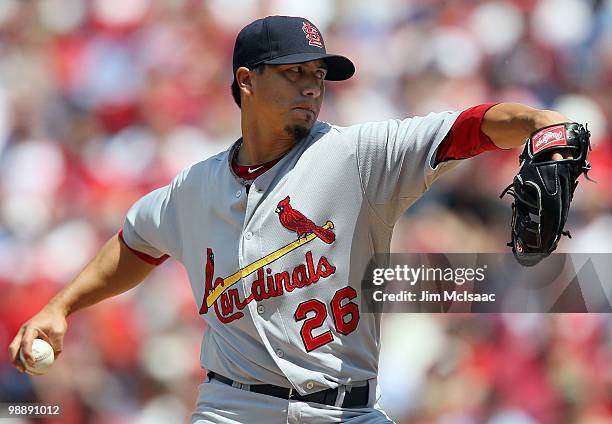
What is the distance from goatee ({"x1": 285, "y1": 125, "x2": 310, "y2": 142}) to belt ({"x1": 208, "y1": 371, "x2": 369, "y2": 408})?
0.65 meters

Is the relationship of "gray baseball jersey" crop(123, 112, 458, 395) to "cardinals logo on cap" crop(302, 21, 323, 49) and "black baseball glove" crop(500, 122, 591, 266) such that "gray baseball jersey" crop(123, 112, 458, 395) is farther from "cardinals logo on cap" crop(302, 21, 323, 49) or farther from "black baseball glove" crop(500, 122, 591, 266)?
"black baseball glove" crop(500, 122, 591, 266)

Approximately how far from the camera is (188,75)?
12.3 ft

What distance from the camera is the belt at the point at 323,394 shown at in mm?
→ 2170

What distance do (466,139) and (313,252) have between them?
0.48m

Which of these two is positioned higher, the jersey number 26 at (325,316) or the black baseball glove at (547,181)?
the black baseball glove at (547,181)

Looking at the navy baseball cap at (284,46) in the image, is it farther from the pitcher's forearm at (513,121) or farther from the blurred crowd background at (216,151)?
the blurred crowd background at (216,151)

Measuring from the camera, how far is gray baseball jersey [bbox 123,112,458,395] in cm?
219

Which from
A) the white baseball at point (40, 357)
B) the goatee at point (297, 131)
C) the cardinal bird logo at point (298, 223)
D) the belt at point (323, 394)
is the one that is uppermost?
the goatee at point (297, 131)

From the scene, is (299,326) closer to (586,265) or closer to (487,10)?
(586,265)

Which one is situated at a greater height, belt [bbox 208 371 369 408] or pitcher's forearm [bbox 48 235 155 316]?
pitcher's forearm [bbox 48 235 155 316]

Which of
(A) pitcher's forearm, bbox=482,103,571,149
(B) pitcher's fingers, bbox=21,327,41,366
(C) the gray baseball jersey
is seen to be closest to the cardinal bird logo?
(C) the gray baseball jersey

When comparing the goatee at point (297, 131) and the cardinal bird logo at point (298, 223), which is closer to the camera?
the cardinal bird logo at point (298, 223)

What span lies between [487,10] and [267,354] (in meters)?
1.91

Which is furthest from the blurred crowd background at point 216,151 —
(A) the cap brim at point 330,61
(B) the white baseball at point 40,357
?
(B) the white baseball at point 40,357
